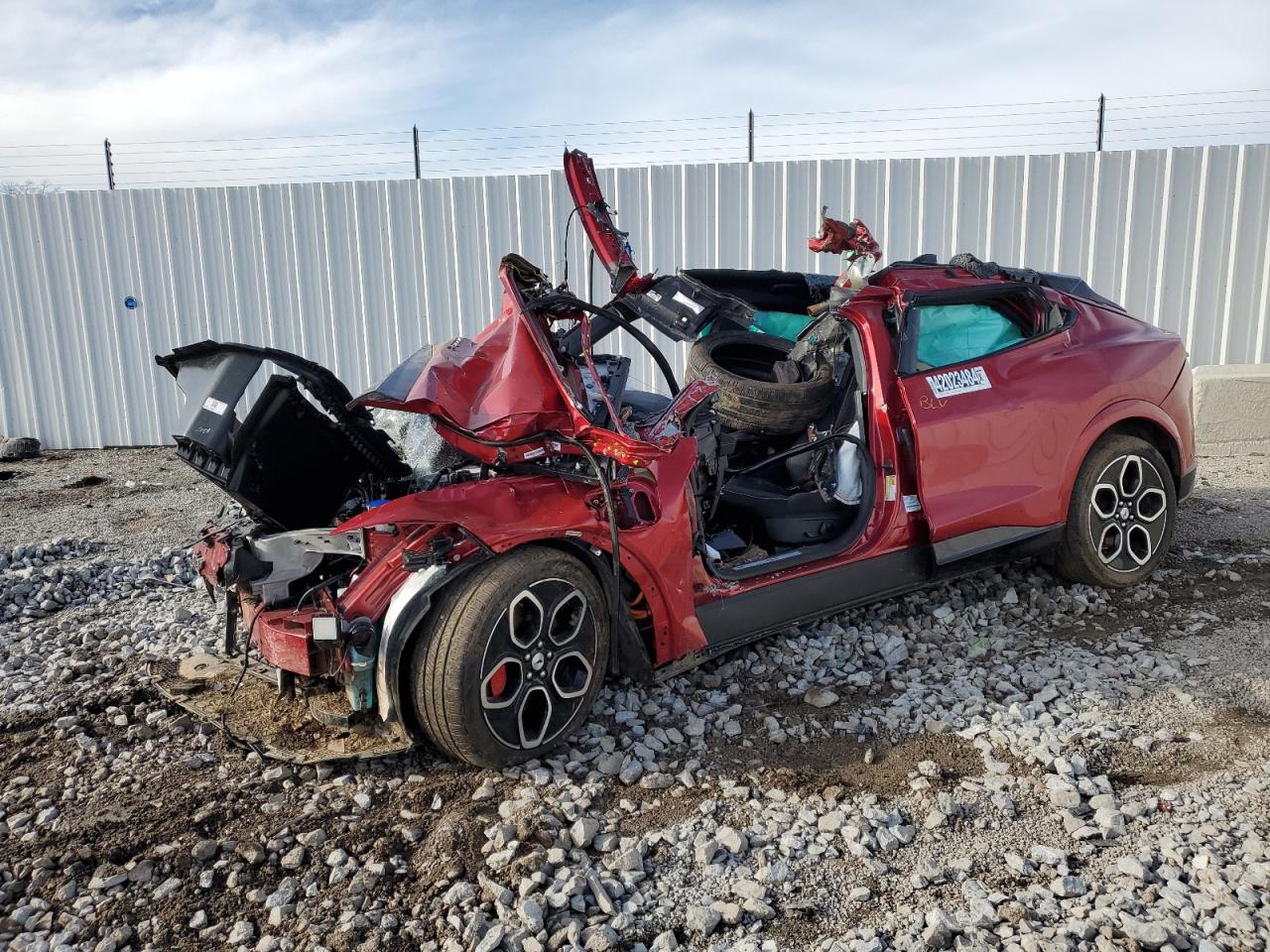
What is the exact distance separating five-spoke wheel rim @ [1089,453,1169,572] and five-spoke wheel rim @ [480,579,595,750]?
2.86m

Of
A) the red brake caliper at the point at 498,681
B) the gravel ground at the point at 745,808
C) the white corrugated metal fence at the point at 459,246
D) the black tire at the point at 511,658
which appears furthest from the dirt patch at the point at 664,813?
the white corrugated metal fence at the point at 459,246

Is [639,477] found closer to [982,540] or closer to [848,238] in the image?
[982,540]

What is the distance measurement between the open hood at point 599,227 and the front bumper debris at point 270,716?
2.17 m

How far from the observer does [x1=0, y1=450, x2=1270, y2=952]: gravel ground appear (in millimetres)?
2629

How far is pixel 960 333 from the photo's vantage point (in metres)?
4.62

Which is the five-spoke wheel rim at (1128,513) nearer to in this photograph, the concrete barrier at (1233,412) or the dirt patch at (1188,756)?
the dirt patch at (1188,756)

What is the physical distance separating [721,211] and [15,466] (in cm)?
770

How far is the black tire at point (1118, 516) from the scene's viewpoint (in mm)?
4855

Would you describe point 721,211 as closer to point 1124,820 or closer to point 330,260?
point 330,260

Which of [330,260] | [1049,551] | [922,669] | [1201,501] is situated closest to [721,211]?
[330,260]

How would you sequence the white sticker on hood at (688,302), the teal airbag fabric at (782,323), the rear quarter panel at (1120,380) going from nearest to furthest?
the white sticker on hood at (688,302)
the rear quarter panel at (1120,380)
the teal airbag fabric at (782,323)

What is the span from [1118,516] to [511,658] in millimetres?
3393

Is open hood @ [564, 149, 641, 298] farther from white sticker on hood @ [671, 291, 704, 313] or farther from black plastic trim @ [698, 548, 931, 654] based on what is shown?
black plastic trim @ [698, 548, 931, 654]

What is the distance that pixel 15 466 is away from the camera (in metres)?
9.98
